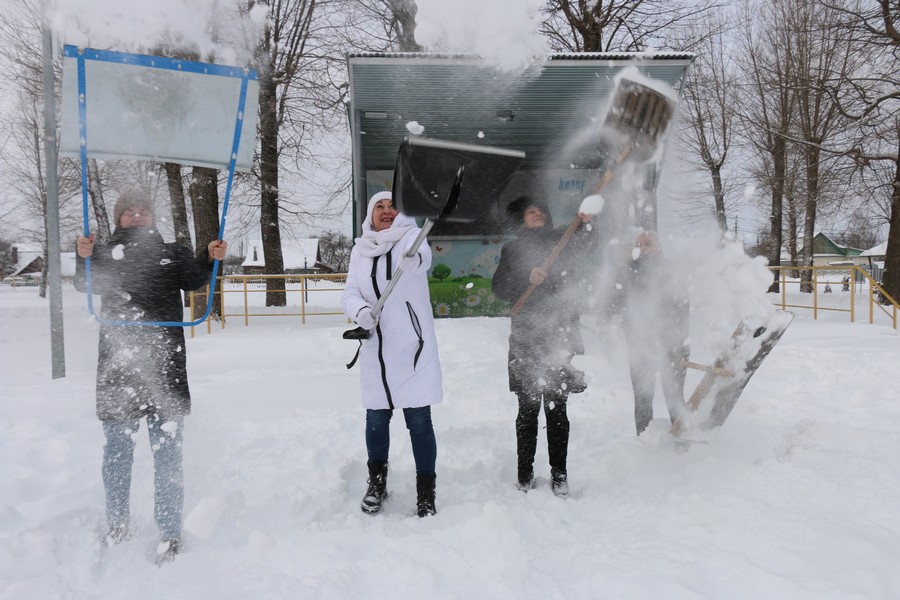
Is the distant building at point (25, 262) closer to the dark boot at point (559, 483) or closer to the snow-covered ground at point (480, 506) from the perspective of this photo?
the snow-covered ground at point (480, 506)

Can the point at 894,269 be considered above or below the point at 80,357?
above

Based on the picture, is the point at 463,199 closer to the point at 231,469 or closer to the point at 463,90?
the point at 231,469

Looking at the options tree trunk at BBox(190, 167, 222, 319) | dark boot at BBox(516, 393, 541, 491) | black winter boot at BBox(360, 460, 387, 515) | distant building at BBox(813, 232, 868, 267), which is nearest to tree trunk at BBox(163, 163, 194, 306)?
tree trunk at BBox(190, 167, 222, 319)

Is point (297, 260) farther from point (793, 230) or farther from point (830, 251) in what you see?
point (830, 251)

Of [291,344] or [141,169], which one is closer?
[141,169]

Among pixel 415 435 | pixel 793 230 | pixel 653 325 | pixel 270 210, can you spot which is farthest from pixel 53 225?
pixel 793 230

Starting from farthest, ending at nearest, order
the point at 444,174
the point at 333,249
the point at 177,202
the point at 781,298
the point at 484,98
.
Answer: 1. the point at 333,249
2. the point at 781,298
3. the point at 484,98
4. the point at 177,202
5. the point at 444,174

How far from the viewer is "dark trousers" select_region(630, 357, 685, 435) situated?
357 centimetres

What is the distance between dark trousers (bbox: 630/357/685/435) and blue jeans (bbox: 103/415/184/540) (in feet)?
8.59

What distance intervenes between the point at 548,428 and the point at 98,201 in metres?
2.49

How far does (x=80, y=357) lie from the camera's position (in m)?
8.05

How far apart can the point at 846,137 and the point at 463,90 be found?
10.9 metres

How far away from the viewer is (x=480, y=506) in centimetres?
270

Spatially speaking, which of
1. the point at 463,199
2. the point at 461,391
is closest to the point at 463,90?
the point at 461,391
